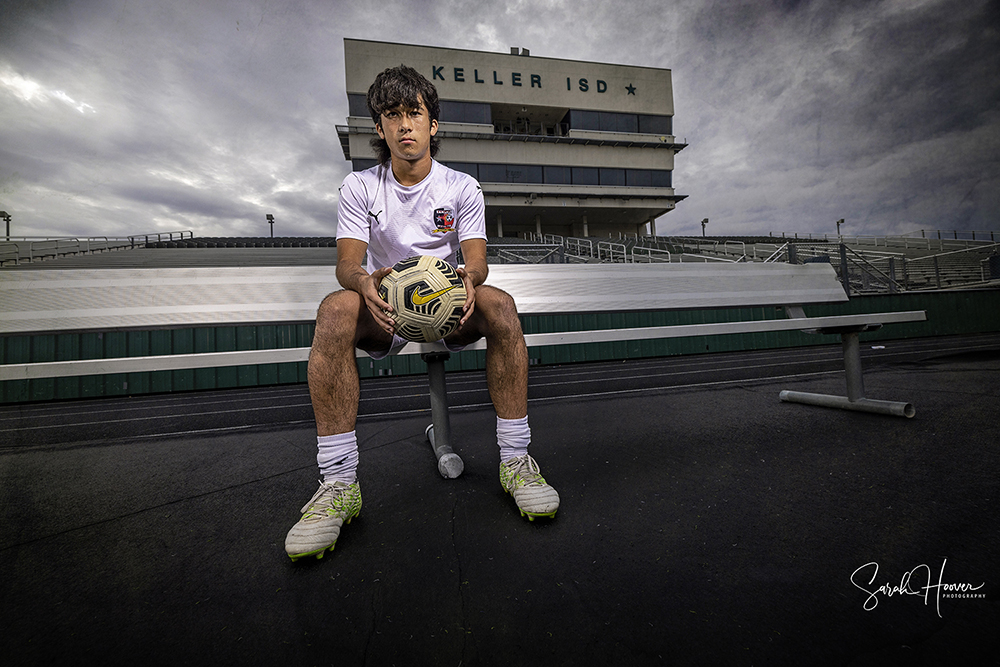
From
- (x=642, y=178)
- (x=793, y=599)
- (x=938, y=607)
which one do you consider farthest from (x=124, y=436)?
(x=642, y=178)

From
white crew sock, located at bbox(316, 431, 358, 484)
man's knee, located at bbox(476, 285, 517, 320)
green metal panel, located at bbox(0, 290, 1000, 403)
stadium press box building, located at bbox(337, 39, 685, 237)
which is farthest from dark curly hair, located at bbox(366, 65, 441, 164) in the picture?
stadium press box building, located at bbox(337, 39, 685, 237)

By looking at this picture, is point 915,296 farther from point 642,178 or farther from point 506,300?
point 642,178

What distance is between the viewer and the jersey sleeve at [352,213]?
5.33 ft

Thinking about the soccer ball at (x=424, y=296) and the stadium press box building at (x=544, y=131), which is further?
the stadium press box building at (x=544, y=131)

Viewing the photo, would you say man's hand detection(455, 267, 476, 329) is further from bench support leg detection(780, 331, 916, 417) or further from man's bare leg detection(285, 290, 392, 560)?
bench support leg detection(780, 331, 916, 417)

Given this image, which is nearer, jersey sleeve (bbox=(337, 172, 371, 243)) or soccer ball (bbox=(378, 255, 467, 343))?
soccer ball (bbox=(378, 255, 467, 343))

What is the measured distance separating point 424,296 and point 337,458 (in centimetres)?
62

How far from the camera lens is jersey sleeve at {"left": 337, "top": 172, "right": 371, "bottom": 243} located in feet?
5.33

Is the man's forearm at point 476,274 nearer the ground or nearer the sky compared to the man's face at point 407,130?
nearer the ground

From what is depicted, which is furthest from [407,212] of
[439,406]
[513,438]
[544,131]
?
[544,131]

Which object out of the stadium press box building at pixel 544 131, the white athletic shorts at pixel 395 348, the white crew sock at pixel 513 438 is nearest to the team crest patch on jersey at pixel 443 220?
the white athletic shorts at pixel 395 348

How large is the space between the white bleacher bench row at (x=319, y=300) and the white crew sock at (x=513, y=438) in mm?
359

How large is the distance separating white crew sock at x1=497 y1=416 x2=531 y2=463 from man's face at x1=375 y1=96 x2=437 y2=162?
3.83 ft

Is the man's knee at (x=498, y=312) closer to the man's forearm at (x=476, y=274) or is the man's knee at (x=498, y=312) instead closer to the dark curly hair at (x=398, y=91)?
the man's forearm at (x=476, y=274)
